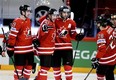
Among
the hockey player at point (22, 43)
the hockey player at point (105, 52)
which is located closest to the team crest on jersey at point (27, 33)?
the hockey player at point (22, 43)

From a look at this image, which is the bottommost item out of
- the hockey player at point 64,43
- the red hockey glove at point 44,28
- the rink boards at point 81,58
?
the rink boards at point 81,58

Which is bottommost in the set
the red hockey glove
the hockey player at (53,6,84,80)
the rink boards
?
the rink boards

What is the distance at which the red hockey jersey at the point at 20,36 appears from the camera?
283 inches

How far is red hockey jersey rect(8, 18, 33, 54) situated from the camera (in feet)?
23.6

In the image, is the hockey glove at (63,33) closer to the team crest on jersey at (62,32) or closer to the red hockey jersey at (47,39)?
the team crest on jersey at (62,32)

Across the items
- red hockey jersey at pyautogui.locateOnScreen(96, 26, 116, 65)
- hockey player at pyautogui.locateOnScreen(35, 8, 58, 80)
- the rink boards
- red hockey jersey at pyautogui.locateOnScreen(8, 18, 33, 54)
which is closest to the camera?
red hockey jersey at pyautogui.locateOnScreen(96, 26, 116, 65)

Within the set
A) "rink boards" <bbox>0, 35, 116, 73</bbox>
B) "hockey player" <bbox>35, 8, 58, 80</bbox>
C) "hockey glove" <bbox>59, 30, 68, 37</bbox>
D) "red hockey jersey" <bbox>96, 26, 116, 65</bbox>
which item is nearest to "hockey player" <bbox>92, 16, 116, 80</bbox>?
"red hockey jersey" <bbox>96, 26, 116, 65</bbox>

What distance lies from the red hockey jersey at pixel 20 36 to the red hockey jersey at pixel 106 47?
1.22 metres

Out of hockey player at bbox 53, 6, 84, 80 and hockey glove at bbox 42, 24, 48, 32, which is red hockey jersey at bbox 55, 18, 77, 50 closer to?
hockey player at bbox 53, 6, 84, 80

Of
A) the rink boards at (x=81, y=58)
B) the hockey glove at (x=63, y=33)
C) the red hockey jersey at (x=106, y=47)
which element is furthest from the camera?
the rink boards at (x=81, y=58)

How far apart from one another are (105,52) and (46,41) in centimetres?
107

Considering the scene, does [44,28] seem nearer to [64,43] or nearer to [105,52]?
[64,43]

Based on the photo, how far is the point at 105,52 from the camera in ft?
22.3

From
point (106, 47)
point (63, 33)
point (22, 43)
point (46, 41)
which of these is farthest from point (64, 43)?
point (106, 47)
